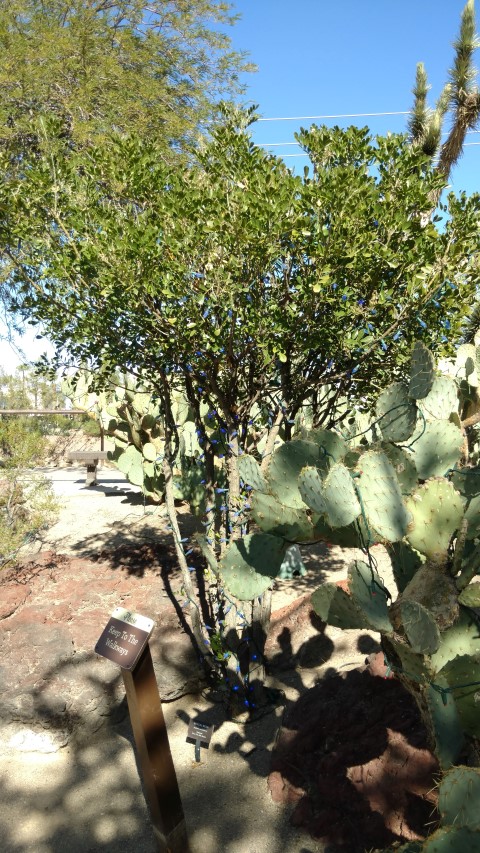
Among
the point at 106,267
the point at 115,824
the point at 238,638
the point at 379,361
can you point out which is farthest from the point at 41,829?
the point at 379,361

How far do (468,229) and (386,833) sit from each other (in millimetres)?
3106

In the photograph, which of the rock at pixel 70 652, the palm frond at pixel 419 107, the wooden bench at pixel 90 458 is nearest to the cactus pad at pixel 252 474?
the rock at pixel 70 652

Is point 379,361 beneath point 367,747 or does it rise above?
above

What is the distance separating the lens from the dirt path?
10.8ft

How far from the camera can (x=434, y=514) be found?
2377 mm

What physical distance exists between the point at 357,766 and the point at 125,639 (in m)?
1.34

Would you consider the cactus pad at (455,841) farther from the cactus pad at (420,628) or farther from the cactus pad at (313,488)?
the cactus pad at (313,488)

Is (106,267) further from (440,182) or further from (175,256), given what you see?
(440,182)

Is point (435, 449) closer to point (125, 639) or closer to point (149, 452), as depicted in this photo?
point (125, 639)

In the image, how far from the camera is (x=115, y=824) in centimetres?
340

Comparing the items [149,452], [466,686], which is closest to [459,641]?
[466,686]

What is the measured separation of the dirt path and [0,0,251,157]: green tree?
7.01 metres

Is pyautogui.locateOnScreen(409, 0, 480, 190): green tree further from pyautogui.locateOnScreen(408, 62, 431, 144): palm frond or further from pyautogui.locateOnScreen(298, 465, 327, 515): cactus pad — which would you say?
pyautogui.locateOnScreen(298, 465, 327, 515): cactus pad

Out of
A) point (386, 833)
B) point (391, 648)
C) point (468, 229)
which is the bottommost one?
point (386, 833)
